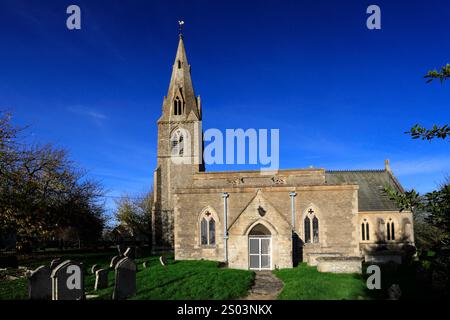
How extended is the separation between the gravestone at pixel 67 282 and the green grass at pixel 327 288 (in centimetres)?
703

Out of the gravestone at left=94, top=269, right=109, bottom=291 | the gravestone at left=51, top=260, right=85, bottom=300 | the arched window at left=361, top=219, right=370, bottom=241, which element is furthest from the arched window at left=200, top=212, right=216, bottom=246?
the arched window at left=361, top=219, right=370, bottom=241

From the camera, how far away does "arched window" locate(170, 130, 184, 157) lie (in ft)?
132

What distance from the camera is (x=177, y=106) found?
4153 centimetres

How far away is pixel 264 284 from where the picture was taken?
15.9 metres

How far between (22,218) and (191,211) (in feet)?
35.8

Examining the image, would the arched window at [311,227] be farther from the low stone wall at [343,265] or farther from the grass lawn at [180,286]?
the grass lawn at [180,286]

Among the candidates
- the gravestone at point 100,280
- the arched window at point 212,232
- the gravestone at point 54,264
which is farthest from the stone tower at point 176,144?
the gravestone at point 100,280

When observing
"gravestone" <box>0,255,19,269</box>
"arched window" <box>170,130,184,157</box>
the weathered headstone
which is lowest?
"gravestone" <box>0,255,19,269</box>

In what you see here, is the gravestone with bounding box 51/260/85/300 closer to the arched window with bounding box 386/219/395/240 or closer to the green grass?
the green grass

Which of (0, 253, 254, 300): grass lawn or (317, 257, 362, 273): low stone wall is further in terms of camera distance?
(317, 257, 362, 273): low stone wall

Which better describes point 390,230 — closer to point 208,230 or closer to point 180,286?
point 208,230

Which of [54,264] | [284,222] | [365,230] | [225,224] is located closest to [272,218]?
[284,222]

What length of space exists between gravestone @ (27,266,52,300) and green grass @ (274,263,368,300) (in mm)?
8234
